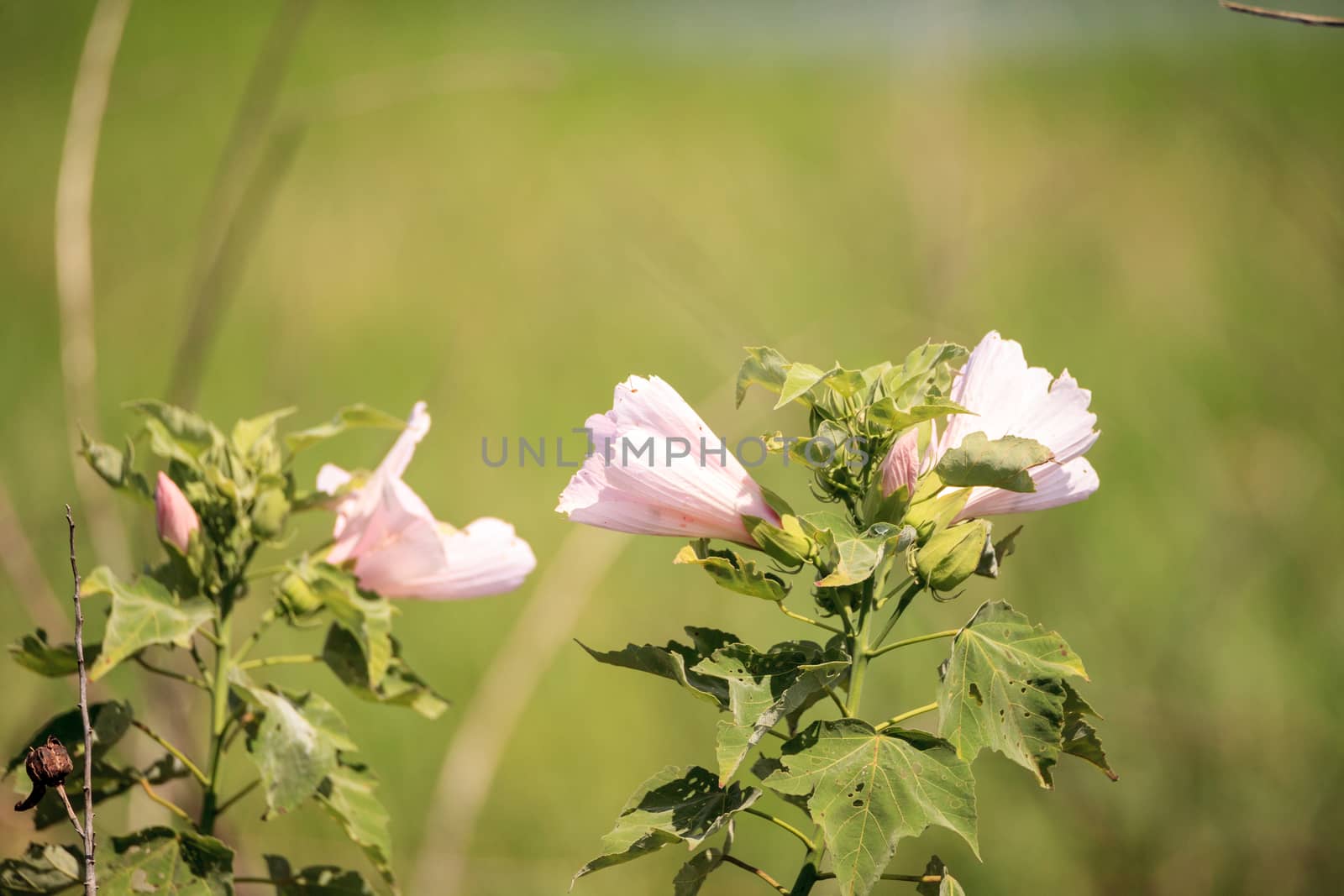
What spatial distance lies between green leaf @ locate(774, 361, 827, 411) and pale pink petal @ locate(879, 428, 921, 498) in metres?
0.10

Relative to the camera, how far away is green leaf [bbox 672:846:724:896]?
818 mm

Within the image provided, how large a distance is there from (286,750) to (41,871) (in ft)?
0.82

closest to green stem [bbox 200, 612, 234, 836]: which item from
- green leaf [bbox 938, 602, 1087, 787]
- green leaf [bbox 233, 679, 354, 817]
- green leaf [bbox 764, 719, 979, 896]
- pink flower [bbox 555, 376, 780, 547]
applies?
green leaf [bbox 233, 679, 354, 817]

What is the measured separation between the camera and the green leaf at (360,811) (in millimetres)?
1011

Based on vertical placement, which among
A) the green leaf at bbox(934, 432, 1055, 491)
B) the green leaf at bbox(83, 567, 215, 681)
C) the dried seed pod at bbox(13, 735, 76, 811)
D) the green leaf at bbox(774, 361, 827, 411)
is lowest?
the dried seed pod at bbox(13, 735, 76, 811)

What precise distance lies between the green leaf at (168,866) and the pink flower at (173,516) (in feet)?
0.87

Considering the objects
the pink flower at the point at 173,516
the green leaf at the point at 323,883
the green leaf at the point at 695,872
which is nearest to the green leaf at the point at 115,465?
the pink flower at the point at 173,516

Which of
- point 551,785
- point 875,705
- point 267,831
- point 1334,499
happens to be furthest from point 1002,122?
point 267,831

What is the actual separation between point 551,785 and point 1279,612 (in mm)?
2004

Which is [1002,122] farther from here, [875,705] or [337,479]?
[337,479]

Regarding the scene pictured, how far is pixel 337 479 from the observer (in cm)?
117

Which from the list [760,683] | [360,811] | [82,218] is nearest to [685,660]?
[760,683]

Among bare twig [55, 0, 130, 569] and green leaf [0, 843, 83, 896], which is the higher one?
bare twig [55, 0, 130, 569]

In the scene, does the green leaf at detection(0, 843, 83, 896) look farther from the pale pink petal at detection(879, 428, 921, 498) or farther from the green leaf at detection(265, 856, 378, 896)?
the pale pink petal at detection(879, 428, 921, 498)
